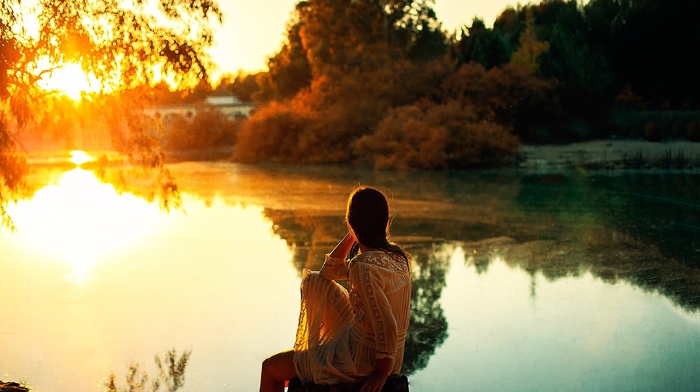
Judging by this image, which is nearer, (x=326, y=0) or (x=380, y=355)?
(x=380, y=355)

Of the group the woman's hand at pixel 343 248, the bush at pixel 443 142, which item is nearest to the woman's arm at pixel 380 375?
the woman's hand at pixel 343 248

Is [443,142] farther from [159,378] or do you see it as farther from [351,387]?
[351,387]

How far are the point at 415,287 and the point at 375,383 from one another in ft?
17.3

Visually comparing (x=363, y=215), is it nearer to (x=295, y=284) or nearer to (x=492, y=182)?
(x=295, y=284)

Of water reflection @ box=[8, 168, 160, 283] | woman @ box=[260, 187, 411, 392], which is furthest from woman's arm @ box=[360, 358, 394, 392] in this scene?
water reflection @ box=[8, 168, 160, 283]

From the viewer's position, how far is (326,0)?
35.5 m

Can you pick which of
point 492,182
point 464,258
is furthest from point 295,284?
point 492,182

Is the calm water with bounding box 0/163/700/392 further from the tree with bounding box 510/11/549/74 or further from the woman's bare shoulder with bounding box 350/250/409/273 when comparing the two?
the tree with bounding box 510/11/549/74

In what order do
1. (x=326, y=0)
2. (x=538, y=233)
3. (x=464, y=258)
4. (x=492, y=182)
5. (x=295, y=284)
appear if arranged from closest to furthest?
(x=295, y=284)
(x=464, y=258)
(x=538, y=233)
(x=492, y=182)
(x=326, y=0)

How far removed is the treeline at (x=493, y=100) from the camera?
26.4 metres

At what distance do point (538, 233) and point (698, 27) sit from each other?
2010cm

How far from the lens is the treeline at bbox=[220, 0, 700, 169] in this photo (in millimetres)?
26375

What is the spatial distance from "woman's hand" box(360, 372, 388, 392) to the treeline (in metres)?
21.5

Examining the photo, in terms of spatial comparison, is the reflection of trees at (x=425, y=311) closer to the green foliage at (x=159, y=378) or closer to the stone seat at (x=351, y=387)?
the green foliage at (x=159, y=378)
